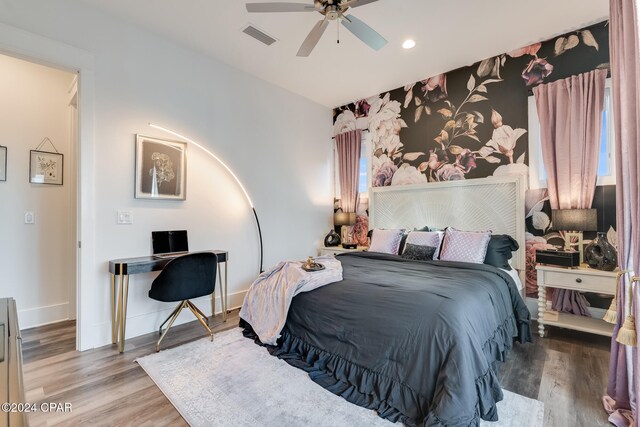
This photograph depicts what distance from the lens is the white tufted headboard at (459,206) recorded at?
3328 mm

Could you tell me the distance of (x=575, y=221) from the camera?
274 cm

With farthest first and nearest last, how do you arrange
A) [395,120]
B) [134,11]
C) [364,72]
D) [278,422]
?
[395,120], [364,72], [134,11], [278,422]

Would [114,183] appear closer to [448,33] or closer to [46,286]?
[46,286]

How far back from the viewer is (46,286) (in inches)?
126

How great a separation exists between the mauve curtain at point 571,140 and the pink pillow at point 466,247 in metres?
0.84

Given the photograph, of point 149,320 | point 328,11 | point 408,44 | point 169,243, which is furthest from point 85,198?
point 408,44

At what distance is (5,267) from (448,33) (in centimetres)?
513

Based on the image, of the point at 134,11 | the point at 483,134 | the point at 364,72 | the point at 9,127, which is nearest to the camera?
the point at 134,11

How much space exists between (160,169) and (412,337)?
2.92 metres

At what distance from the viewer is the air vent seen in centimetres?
299

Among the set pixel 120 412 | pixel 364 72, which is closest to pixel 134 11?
pixel 364 72

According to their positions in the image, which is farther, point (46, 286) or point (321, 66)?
point (321, 66)

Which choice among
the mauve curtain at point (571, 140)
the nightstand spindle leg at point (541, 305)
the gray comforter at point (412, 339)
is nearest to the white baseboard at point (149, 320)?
the gray comforter at point (412, 339)

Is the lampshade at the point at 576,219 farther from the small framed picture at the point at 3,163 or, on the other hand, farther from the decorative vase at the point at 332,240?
the small framed picture at the point at 3,163
